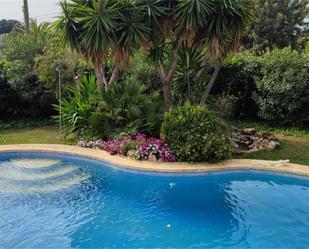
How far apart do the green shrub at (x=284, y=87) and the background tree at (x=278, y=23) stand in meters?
20.6

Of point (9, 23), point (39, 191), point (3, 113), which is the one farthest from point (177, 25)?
point (9, 23)

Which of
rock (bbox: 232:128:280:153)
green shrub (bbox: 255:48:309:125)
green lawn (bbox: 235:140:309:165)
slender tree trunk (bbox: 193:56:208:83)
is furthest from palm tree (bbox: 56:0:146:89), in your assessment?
green shrub (bbox: 255:48:309:125)

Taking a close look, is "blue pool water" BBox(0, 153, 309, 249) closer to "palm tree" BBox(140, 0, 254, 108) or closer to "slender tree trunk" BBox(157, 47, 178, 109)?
"slender tree trunk" BBox(157, 47, 178, 109)

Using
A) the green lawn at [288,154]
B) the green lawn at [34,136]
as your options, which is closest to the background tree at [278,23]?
the green lawn at [288,154]

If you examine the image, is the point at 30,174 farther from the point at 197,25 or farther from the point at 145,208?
the point at 197,25

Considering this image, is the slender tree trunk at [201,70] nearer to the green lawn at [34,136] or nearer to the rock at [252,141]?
the rock at [252,141]

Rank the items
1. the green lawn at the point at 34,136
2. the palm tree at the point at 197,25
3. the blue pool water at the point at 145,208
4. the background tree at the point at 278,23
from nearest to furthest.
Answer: the blue pool water at the point at 145,208, the palm tree at the point at 197,25, the green lawn at the point at 34,136, the background tree at the point at 278,23

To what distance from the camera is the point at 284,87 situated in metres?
13.1

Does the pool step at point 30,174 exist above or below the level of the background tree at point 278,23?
below

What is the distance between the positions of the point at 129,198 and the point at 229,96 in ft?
25.0

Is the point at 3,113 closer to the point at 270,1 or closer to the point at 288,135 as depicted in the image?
the point at 288,135

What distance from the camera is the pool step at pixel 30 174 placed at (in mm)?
9875

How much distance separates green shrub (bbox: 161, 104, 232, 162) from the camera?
997 centimetres

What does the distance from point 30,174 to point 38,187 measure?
1.12 m
